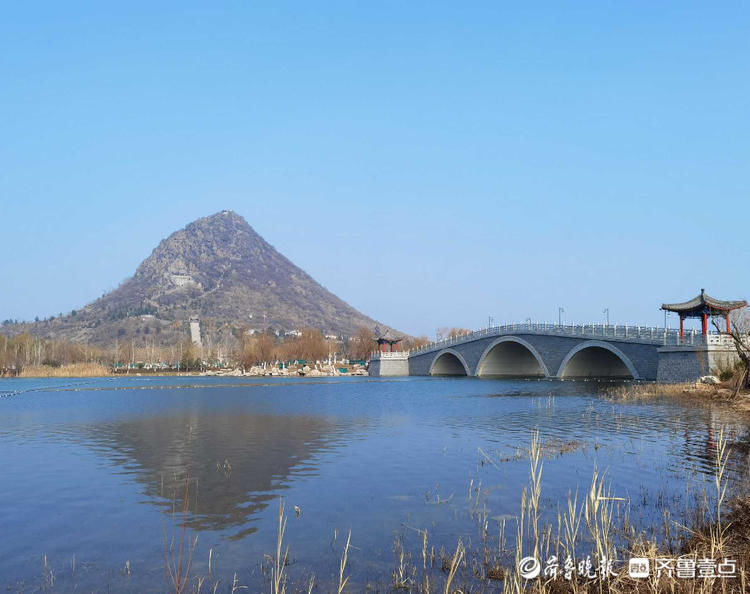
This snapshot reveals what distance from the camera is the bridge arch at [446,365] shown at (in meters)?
89.1

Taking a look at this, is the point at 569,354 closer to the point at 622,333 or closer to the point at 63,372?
the point at 622,333

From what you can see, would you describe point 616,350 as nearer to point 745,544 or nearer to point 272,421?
point 272,421

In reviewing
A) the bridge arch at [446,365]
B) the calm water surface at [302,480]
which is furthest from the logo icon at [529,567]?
the bridge arch at [446,365]

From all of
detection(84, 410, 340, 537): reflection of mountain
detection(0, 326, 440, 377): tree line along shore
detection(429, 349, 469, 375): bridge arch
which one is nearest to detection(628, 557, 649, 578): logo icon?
detection(84, 410, 340, 537): reflection of mountain

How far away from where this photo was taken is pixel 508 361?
260 ft

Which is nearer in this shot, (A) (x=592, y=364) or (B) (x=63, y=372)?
(A) (x=592, y=364)

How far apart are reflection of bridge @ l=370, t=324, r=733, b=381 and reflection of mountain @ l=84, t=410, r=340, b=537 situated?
27.2 meters

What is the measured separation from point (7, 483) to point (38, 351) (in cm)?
11749

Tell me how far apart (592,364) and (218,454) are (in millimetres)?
52059

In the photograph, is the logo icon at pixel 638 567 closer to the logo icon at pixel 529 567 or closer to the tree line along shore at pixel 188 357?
the logo icon at pixel 529 567

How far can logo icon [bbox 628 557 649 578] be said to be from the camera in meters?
6.65

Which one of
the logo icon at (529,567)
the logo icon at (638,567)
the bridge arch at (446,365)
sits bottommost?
the logo icon at (529,567)

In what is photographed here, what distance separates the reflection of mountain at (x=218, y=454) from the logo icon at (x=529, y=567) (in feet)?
14.9

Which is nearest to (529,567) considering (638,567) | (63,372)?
(638,567)
